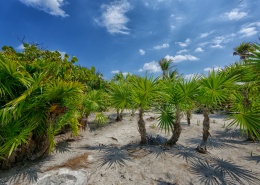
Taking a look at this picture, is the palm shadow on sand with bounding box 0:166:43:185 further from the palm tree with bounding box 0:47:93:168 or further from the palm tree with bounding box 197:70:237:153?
the palm tree with bounding box 197:70:237:153

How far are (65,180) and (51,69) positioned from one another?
8.86 ft

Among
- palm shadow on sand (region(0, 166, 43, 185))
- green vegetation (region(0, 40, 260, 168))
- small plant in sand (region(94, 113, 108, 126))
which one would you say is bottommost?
palm shadow on sand (region(0, 166, 43, 185))

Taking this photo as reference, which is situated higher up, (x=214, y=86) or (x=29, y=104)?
(x=214, y=86)

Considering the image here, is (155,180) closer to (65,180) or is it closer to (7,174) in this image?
→ (65,180)

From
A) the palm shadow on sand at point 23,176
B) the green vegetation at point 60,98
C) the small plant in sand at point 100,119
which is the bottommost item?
the palm shadow on sand at point 23,176

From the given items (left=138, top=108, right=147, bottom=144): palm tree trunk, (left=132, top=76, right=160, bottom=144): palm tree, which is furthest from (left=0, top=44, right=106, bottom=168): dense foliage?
(left=138, top=108, right=147, bottom=144): palm tree trunk

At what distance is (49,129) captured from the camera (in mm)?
4367

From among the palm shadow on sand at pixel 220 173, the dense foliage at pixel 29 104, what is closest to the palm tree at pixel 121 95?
the dense foliage at pixel 29 104

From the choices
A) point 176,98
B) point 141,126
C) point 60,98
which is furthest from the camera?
point 141,126

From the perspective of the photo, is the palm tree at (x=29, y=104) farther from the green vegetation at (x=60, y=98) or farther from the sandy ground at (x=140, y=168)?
the sandy ground at (x=140, y=168)

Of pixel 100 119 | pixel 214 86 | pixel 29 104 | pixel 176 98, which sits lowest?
pixel 100 119

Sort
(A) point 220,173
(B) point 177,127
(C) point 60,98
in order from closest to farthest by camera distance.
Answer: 1. (A) point 220,173
2. (C) point 60,98
3. (B) point 177,127

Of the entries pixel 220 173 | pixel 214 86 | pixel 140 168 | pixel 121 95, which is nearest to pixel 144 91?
pixel 121 95

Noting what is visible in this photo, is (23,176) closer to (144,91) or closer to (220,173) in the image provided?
(144,91)
